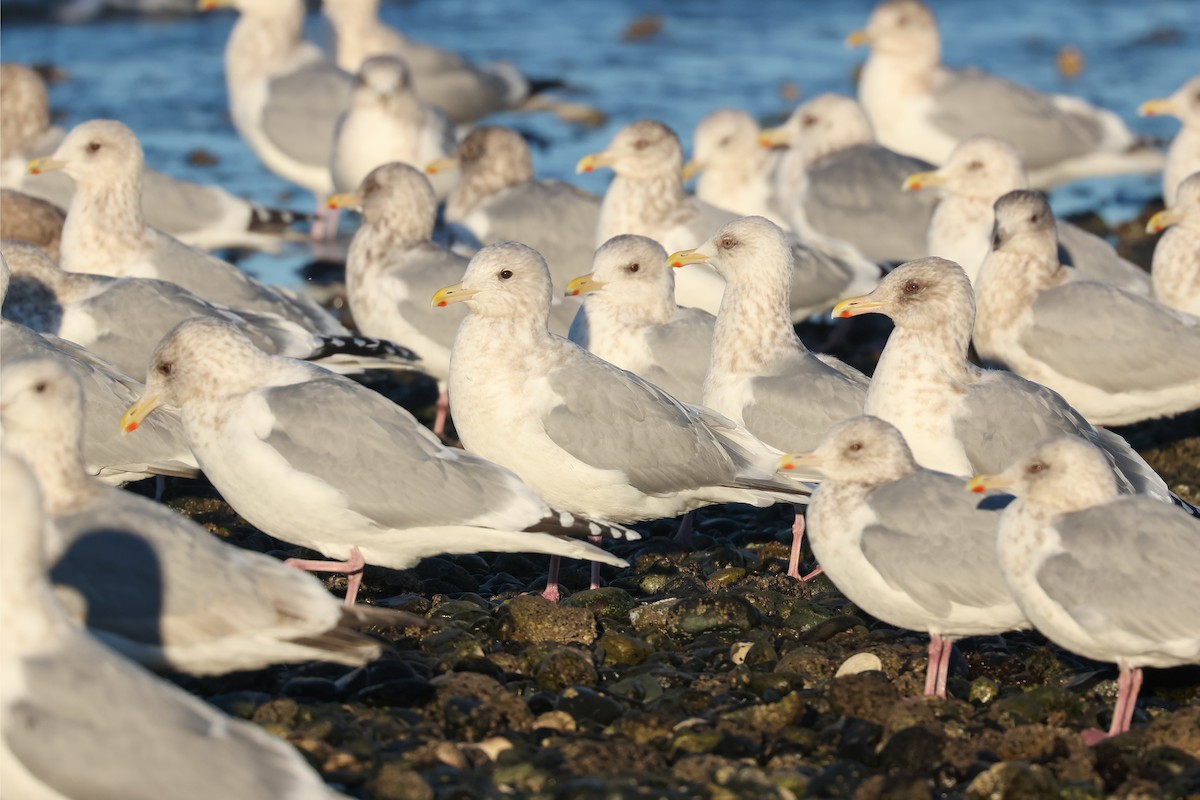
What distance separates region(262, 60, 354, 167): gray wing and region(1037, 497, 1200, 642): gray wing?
33.3 ft

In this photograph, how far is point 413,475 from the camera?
676cm

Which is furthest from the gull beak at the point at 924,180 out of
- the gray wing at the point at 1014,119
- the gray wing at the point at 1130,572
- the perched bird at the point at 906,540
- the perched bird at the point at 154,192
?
the gray wing at the point at 1130,572

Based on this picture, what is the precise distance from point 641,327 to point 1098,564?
3.63 metres

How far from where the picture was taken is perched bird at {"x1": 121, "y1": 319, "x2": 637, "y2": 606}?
6695 millimetres

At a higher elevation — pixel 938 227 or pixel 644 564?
pixel 938 227

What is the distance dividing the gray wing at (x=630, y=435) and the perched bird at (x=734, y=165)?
620 centimetres

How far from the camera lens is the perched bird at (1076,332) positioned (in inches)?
359

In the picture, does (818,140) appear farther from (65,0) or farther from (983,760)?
(65,0)

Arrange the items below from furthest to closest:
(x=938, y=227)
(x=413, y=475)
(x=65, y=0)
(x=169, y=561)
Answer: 1. (x=65, y=0)
2. (x=938, y=227)
3. (x=413, y=475)
4. (x=169, y=561)

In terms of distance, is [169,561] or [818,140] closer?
[169,561]

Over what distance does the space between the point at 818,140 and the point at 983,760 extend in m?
7.95

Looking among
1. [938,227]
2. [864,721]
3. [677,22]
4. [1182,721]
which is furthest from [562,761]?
[677,22]

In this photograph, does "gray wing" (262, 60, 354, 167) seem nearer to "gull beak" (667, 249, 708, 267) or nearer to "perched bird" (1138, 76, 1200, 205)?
"perched bird" (1138, 76, 1200, 205)

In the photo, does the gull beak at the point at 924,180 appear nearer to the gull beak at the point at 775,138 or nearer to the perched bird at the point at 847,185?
the perched bird at the point at 847,185
